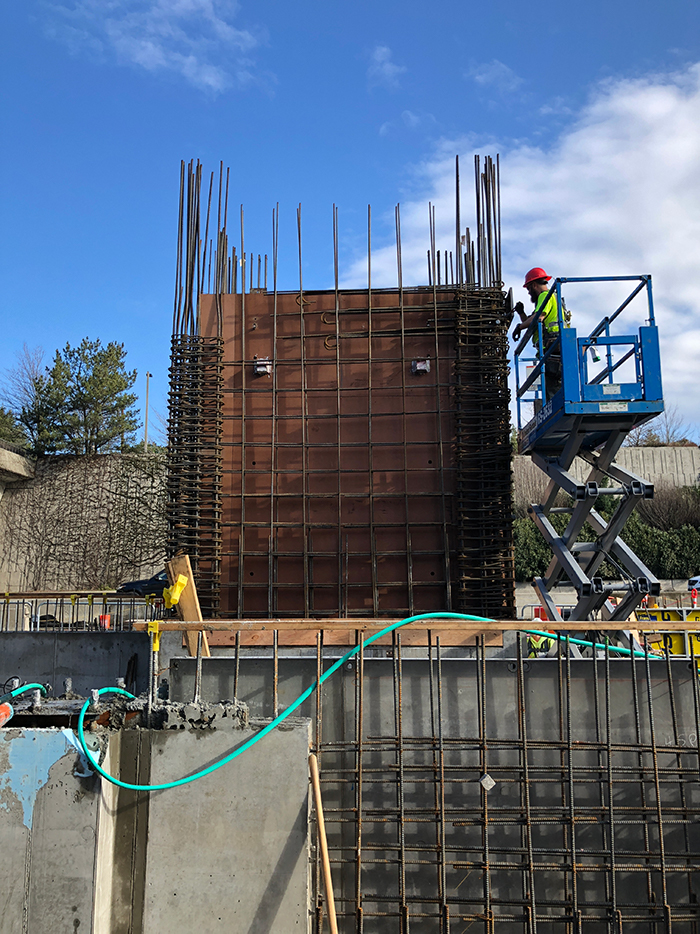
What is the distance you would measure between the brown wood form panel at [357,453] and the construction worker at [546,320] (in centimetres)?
97

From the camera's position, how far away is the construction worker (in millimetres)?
10508

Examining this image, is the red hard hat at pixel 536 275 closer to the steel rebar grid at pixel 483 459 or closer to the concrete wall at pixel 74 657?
the steel rebar grid at pixel 483 459

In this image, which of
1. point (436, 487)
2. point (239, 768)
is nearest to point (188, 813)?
point (239, 768)

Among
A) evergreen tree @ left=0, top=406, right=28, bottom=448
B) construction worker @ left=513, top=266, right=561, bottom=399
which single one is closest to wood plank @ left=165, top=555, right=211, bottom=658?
construction worker @ left=513, top=266, right=561, bottom=399

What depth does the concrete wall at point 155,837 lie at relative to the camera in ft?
16.6

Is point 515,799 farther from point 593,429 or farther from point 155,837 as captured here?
point 593,429

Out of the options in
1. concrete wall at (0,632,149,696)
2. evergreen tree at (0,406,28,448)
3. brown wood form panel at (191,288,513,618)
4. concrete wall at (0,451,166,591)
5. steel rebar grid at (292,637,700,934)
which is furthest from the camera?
evergreen tree at (0,406,28,448)

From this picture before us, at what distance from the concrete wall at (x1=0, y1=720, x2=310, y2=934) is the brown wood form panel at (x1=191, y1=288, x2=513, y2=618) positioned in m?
5.92

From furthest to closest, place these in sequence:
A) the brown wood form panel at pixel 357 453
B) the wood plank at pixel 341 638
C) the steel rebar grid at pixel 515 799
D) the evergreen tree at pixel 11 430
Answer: the evergreen tree at pixel 11 430, the brown wood form panel at pixel 357 453, the wood plank at pixel 341 638, the steel rebar grid at pixel 515 799

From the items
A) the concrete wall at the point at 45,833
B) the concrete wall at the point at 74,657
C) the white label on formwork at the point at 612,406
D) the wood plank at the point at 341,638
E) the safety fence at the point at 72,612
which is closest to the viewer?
the concrete wall at the point at 45,833

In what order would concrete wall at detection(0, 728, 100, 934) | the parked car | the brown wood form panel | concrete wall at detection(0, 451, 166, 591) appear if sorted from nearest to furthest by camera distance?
concrete wall at detection(0, 728, 100, 934) → the brown wood form panel → the parked car → concrete wall at detection(0, 451, 166, 591)

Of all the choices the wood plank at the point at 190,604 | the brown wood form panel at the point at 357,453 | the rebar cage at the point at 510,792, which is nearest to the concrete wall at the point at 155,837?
the rebar cage at the point at 510,792

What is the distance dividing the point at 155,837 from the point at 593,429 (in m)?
7.35

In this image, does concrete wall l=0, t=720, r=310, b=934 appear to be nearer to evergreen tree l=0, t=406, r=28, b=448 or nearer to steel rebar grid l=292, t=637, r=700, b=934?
steel rebar grid l=292, t=637, r=700, b=934
